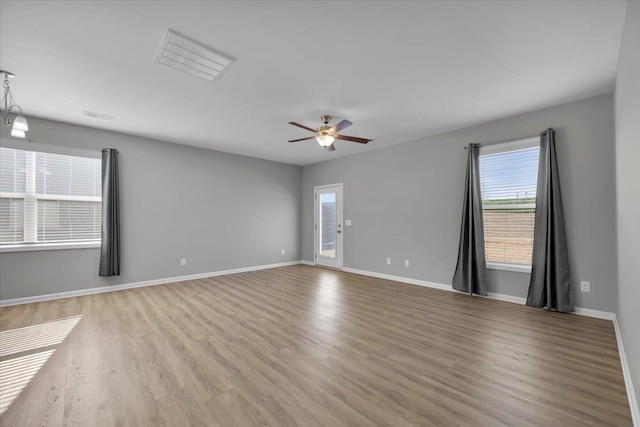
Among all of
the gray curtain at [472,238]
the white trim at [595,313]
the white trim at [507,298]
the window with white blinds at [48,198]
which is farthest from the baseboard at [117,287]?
the white trim at [595,313]

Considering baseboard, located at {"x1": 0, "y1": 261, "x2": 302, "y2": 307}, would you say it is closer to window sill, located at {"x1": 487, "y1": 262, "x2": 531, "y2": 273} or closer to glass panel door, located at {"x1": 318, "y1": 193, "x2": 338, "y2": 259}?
glass panel door, located at {"x1": 318, "y1": 193, "x2": 338, "y2": 259}

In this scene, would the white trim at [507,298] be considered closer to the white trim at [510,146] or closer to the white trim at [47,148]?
the white trim at [510,146]

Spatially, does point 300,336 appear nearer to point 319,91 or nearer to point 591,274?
point 319,91

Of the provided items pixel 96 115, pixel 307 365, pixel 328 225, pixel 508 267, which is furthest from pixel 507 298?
pixel 96 115

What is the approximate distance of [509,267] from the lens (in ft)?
13.5

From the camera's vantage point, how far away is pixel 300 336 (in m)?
2.91

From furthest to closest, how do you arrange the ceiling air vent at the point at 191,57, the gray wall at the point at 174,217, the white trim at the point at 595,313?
the gray wall at the point at 174,217, the white trim at the point at 595,313, the ceiling air vent at the point at 191,57

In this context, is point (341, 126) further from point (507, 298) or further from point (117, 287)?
point (117, 287)

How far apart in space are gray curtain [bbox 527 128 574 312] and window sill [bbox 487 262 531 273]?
0.56 feet

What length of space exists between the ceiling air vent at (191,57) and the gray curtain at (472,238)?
12.5 feet

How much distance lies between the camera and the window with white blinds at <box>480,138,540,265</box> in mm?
3982

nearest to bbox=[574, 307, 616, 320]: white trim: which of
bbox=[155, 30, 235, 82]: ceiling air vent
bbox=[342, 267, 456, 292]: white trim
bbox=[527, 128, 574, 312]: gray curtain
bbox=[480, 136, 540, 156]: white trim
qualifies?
bbox=[527, 128, 574, 312]: gray curtain

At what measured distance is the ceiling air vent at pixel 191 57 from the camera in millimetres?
2340

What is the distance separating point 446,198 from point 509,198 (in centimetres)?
93
